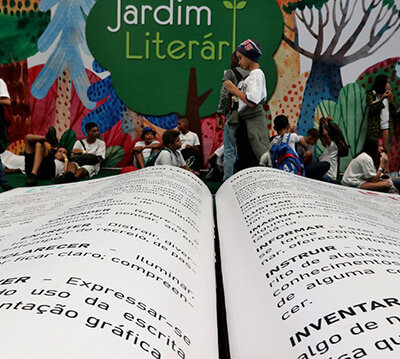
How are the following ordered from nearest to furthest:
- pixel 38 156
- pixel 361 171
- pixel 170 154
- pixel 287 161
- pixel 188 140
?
pixel 287 161
pixel 170 154
pixel 361 171
pixel 38 156
pixel 188 140

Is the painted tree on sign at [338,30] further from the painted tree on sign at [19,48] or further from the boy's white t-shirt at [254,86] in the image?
the painted tree on sign at [19,48]

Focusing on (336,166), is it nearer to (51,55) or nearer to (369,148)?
(369,148)

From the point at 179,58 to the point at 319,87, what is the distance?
1.07m

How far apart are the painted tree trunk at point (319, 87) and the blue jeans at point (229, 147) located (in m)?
1.29

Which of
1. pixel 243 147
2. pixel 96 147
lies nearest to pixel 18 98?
pixel 96 147

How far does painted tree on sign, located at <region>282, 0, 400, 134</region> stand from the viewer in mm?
2648

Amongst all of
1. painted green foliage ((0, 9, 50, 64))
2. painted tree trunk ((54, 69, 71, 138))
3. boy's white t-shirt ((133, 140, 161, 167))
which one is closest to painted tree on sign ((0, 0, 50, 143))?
painted green foliage ((0, 9, 50, 64))

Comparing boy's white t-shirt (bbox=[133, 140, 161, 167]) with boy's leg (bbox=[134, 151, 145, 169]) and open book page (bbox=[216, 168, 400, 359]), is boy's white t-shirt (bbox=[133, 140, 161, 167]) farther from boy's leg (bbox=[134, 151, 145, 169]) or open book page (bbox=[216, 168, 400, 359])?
open book page (bbox=[216, 168, 400, 359])

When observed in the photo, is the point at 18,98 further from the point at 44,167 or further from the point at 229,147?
the point at 229,147

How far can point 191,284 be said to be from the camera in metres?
0.21

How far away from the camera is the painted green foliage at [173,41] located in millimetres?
2656

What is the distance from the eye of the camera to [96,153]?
8.55ft

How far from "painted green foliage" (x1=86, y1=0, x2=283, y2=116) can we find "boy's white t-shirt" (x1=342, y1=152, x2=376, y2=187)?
108 centimetres

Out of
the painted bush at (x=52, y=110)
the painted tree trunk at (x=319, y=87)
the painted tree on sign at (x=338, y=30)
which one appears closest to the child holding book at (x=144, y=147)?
the painted bush at (x=52, y=110)
